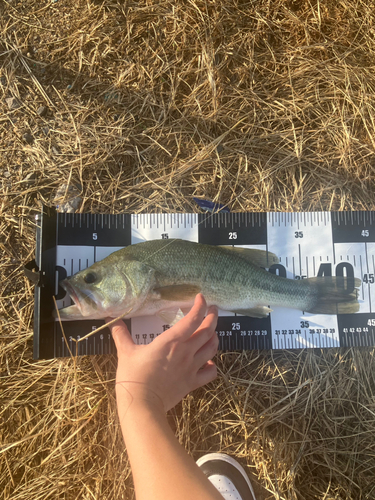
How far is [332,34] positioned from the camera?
133 inches

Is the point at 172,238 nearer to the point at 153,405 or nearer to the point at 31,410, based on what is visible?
the point at 153,405

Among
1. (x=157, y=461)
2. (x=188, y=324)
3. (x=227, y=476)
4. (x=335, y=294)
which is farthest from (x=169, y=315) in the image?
(x=335, y=294)

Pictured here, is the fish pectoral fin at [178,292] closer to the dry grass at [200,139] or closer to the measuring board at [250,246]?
the measuring board at [250,246]

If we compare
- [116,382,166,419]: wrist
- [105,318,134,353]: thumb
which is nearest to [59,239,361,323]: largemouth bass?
[105,318,134,353]: thumb

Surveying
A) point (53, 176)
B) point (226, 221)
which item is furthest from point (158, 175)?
point (53, 176)

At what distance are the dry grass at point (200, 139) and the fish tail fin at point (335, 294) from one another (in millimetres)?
431

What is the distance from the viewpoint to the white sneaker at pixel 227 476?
2.76m

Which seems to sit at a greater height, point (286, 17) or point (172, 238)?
point (286, 17)

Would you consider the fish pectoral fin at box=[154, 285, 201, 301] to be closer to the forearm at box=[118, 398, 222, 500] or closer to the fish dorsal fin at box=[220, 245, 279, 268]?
the fish dorsal fin at box=[220, 245, 279, 268]

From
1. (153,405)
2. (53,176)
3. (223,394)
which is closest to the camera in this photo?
(153,405)

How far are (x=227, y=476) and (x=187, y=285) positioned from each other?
166 centimetres

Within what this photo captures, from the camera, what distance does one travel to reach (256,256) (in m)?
3.09

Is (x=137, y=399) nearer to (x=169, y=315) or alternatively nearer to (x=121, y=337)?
(x=121, y=337)

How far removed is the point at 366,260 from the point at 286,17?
103 inches
